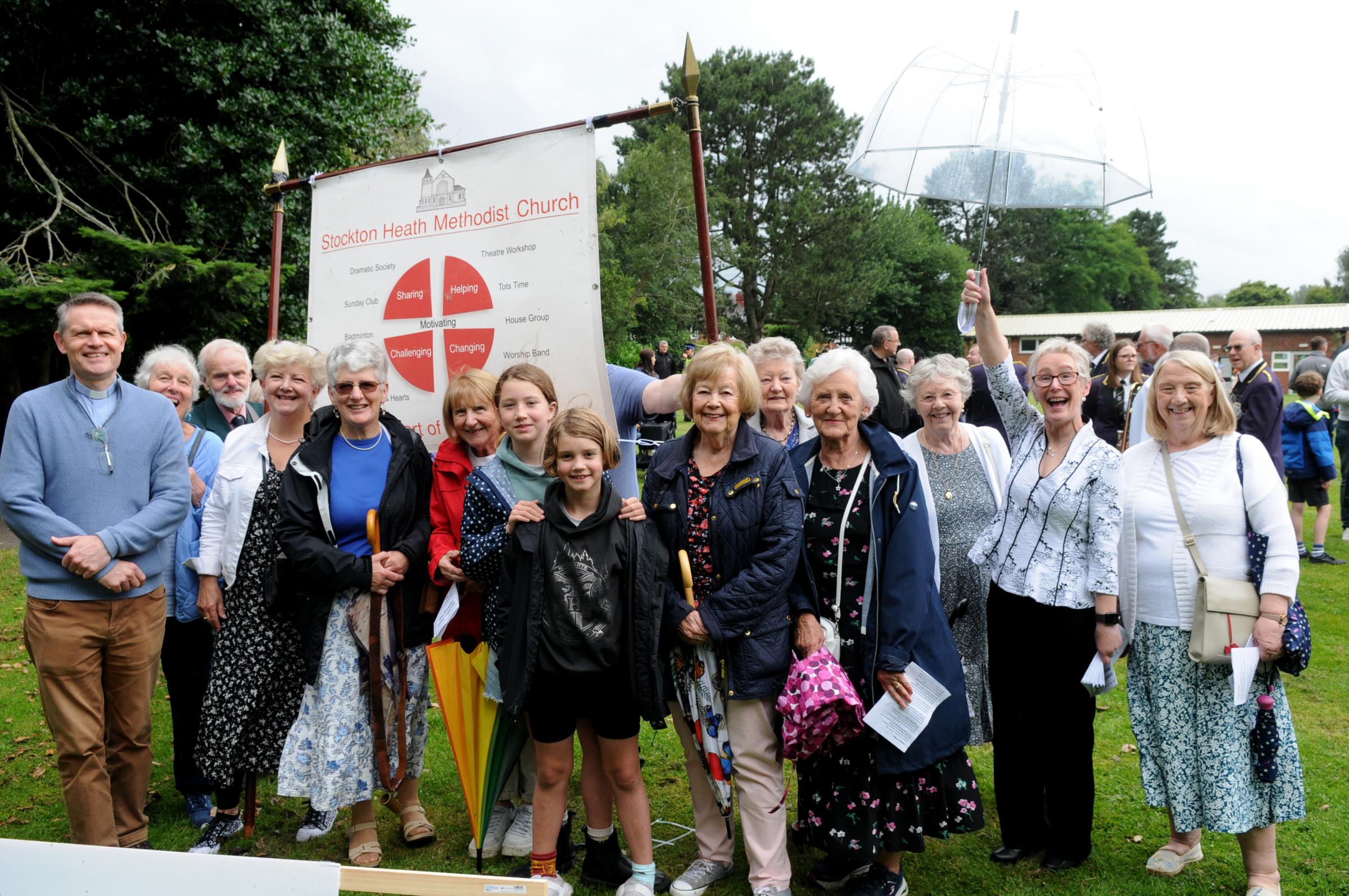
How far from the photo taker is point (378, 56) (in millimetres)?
13266

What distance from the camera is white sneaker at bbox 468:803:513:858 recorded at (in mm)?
3842

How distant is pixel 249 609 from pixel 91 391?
1063 millimetres

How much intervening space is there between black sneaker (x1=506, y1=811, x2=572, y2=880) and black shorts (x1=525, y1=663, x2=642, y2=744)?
59 cm

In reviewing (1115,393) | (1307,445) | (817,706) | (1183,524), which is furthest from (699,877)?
(1307,445)

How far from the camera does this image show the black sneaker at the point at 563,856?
3629 millimetres

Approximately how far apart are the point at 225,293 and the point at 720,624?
10.3 m

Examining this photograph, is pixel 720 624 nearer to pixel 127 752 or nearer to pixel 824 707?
pixel 824 707

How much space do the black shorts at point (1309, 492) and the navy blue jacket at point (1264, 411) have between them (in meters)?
2.63

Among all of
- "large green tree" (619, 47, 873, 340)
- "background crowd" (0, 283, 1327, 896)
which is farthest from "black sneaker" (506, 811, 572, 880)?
"large green tree" (619, 47, 873, 340)

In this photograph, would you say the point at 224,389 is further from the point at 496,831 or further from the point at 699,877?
the point at 699,877

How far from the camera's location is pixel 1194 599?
3.28m

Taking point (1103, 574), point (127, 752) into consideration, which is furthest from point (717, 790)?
point (127, 752)

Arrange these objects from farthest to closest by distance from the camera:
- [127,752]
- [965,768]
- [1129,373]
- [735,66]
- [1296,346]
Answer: [1296,346], [735,66], [1129,373], [127,752], [965,768]

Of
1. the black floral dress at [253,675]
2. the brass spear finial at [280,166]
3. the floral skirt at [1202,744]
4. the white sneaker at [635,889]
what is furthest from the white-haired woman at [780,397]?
the brass spear finial at [280,166]
